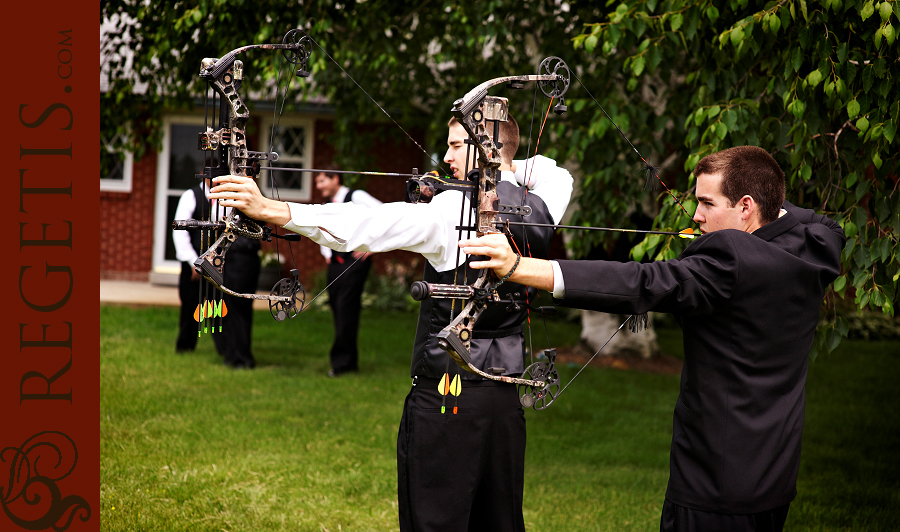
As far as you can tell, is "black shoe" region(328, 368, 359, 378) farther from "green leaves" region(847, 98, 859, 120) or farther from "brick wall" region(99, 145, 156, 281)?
"brick wall" region(99, 145, 156, 281)

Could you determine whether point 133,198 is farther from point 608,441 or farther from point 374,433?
point 608,441

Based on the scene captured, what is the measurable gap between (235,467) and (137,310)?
6769 millimetres

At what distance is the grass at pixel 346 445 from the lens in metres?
4.52

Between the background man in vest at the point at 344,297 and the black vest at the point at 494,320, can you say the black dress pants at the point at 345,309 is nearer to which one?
the background man in vest at the point at 344,297

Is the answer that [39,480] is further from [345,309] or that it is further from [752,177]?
[345,309]

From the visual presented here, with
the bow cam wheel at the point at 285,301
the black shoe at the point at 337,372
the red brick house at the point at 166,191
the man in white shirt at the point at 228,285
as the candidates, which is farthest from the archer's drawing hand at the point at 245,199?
the red brick house at the point at 166,191

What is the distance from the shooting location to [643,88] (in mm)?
8102

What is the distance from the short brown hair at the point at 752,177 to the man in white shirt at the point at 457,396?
674 mm

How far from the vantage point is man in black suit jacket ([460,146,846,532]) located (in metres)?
2.24

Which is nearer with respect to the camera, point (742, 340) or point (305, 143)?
point (742, 340)

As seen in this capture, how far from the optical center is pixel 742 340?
7.61 feet

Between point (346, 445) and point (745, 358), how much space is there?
389 cm

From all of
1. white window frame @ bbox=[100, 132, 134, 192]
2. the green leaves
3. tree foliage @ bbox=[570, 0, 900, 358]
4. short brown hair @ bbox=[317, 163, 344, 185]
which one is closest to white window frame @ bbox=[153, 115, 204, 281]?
white window frame @ bbox=[100, 132, 134, 192]

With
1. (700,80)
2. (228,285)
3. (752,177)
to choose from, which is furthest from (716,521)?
(228,285)
